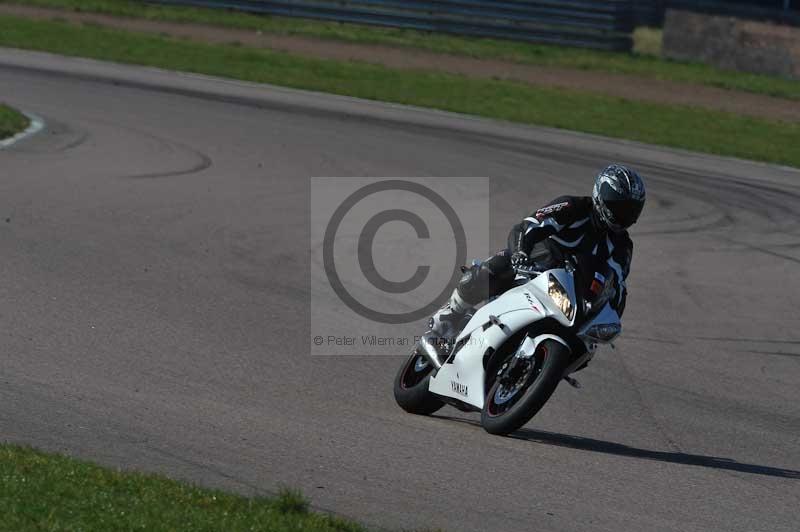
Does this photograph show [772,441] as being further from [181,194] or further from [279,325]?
[181,194]

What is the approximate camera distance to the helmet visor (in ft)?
21.9

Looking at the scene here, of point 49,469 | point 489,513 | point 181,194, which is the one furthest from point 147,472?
point 181,194

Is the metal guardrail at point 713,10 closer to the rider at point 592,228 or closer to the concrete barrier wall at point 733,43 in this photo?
the concrete barrier wall at point 733,43

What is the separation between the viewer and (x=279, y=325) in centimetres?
896

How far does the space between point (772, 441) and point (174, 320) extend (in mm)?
4014

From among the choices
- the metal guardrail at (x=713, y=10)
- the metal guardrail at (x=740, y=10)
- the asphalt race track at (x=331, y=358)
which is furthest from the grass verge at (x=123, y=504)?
the metal guardrail at (x=740, y=10)

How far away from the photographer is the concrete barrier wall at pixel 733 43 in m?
27.4

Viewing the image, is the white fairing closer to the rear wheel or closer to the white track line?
the rear wheel

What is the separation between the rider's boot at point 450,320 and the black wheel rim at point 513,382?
0.57m

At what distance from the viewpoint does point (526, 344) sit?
263 inches

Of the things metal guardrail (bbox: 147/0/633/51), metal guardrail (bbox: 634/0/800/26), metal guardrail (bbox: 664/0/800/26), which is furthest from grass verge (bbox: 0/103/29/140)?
metal guardrail (bbox: 664/0/800/26)

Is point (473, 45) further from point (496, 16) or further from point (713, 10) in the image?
point (713, 10)

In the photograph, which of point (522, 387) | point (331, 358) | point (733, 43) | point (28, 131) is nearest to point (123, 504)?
point (522, 387)

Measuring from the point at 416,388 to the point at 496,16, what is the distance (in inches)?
918
